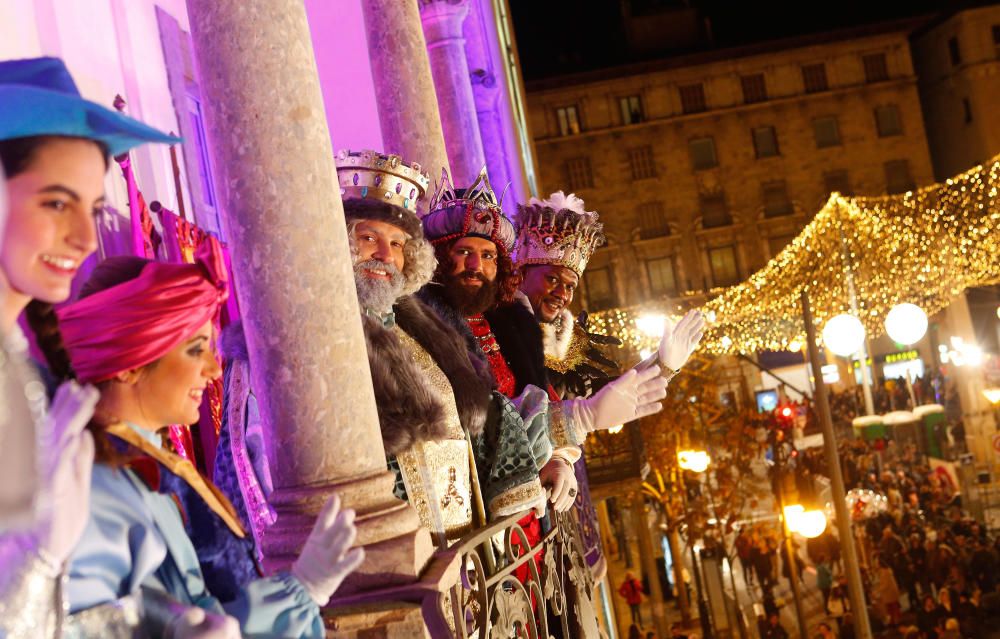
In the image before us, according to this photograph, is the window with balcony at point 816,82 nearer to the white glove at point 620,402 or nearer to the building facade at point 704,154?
the building facade at point 704,154

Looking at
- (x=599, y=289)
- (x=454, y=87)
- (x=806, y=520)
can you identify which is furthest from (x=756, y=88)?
(x=454, y=87)

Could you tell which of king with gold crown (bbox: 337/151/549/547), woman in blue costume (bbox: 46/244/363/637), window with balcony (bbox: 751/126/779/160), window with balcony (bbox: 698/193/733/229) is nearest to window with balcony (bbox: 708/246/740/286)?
window with balcony (bbox: 698/193/733/229)

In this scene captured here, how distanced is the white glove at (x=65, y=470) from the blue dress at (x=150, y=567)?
14 centimetres

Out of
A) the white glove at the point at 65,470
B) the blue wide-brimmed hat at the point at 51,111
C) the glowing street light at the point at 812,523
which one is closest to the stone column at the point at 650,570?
the glowing street light at the point at 812,523

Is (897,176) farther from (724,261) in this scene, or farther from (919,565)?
(919,565)

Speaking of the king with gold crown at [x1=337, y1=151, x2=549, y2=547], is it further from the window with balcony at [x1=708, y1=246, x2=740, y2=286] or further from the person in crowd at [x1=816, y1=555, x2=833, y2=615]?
the window with balcony at [x1=708, y1=246, x2=740, y2=286]

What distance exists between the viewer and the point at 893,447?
94.8 ft

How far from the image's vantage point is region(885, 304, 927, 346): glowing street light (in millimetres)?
14867

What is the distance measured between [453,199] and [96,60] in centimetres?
180

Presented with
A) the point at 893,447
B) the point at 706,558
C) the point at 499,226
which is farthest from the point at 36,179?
the point at 893,447

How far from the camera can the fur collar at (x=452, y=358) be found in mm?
4367

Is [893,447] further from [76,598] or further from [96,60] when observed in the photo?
[76,598]

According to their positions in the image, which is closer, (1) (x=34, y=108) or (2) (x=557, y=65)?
(1) (x=34, y=108)

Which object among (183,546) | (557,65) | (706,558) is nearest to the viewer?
(183,546)
